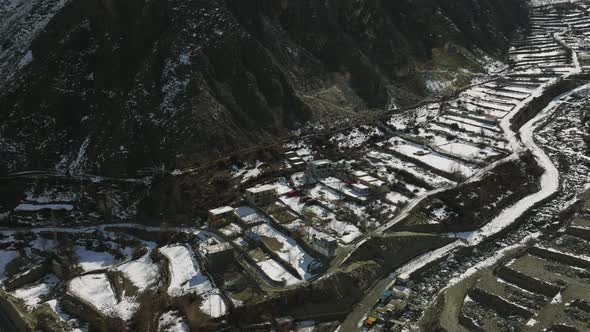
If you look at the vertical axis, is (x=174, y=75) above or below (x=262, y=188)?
above

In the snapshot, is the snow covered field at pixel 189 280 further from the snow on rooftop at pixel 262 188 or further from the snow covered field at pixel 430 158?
the snow covered field at pixel 430 158

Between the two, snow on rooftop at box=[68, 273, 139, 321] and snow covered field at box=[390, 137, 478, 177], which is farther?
snow covered field at box=[390, 137, 478, 177]

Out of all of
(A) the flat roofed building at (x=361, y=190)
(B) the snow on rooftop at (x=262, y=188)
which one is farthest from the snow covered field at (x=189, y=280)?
(A) the flat roofed building at (x=361, y=190)

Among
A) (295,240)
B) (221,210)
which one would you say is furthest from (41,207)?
(295,240)

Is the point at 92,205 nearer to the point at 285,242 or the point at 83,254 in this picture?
the point at 83,254

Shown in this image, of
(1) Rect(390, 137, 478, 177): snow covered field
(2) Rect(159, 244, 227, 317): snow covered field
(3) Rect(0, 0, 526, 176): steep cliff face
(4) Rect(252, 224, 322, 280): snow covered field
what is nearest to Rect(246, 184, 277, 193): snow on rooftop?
(4) Rect(252, 224, 322, 280): snow covered field

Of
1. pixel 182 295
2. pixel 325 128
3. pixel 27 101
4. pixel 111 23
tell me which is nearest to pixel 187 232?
pixel 182 295

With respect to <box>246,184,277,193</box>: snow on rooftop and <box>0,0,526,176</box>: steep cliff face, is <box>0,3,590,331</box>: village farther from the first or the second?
<box>0,0,526,176</box>: steep cliff face

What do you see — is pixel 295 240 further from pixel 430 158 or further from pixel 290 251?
pixel 430 158
